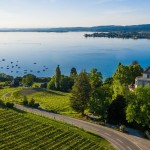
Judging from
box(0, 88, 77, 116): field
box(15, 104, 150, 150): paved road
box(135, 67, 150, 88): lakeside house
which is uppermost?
box(135, 67, 150, 88): lakeside house

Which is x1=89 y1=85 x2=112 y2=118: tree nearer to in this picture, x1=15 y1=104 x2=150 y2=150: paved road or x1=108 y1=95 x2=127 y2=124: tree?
x1=108 y1=95 x2=127 y2=124: tree

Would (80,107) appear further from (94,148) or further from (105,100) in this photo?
(94,148)

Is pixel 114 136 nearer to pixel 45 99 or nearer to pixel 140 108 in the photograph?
pixel 140 108

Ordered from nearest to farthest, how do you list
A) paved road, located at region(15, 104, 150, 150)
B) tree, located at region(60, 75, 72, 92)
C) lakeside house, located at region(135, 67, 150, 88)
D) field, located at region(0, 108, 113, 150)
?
field, located at region(0, 108, 113, 150)
paved road, located at region(15, 104, 150, 150)
lakeside house, located at region(135, 67, 150, 88)
tree, located at region(60, 75, 72, 92)

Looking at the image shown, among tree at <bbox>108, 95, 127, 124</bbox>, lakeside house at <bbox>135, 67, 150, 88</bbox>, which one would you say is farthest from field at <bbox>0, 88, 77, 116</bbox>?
lakeside house at <bbox>135, 67, 150, 88</bbox>

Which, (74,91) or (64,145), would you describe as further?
(74,91)

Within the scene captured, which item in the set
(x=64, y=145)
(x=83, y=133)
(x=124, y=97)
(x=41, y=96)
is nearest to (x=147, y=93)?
(x=124, y=97)

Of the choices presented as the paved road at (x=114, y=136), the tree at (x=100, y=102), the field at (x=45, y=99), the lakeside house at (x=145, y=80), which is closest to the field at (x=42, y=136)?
the paved road at (x=114, y=136)
